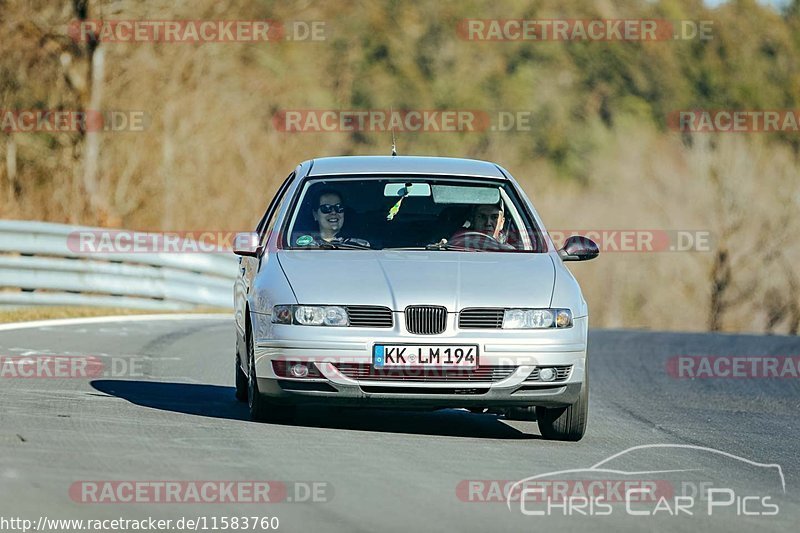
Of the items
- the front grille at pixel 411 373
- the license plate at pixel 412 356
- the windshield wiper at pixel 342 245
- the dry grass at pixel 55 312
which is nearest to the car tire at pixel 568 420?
Answer: the front grille at pixel 411 373

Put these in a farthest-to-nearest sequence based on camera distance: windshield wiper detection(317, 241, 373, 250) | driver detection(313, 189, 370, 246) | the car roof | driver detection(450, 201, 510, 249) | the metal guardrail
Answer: the metal guardrail < the car roof < driver detection(450, 201, 510, 249) < driver detection(313, 189, 370, 246) < windshield wiper detection(317, 241, 373, 250)

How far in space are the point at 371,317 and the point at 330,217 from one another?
139 centimetres

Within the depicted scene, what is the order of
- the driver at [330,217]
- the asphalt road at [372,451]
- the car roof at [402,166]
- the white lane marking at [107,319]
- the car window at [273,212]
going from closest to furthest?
the asphalt road at [372,451]
the driver at [330,217]
the car roof at [402,166]
the car window at [273,212]
the white lane marking at [107,319]

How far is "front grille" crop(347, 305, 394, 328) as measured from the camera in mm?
8602

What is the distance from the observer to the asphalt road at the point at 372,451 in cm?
642

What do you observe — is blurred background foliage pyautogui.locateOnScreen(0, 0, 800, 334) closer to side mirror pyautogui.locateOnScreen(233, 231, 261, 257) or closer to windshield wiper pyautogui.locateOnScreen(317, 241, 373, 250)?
side mirror pyautogui.locateOnScreen(233, 231, 261, 257)

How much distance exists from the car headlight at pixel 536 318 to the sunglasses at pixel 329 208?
164 cm

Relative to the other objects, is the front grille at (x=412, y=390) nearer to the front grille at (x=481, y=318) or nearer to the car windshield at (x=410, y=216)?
the front grille at (x=481, y=318)

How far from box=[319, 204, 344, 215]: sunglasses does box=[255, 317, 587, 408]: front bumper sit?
4.28 feet

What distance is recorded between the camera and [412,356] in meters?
8.57

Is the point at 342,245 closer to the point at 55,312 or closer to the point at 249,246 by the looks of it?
the point at 249,246

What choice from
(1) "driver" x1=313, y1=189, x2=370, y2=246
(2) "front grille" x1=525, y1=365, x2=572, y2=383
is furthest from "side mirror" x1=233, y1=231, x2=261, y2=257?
(2) "front grille" x1=525, y1=365, x2=572, y2=383

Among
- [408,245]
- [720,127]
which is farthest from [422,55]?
[408,245]

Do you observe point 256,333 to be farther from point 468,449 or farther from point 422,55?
point 422,55
